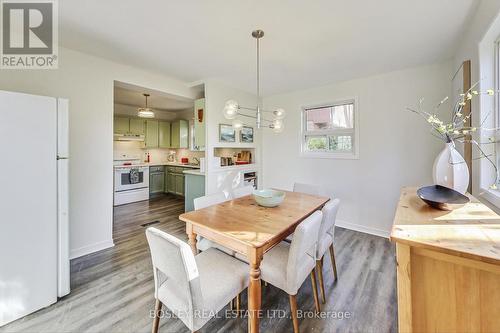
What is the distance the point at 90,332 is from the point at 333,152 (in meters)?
3.76

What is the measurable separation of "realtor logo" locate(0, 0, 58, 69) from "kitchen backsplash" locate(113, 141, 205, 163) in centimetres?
339

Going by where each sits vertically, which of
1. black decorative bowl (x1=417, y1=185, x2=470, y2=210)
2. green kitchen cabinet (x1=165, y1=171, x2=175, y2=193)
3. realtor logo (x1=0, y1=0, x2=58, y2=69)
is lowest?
green kitchen cabinet (x1=165, y1=171, x2=175, y2=193)

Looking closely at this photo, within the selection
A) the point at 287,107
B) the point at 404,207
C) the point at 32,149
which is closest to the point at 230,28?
the point at 32,149

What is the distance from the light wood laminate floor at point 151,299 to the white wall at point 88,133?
33 cm

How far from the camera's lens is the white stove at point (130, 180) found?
190 inches

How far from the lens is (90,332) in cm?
148

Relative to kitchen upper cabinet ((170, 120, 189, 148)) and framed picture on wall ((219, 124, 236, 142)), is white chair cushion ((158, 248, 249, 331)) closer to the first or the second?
Result: framed picture on wall ((219, 124, 236, 142))

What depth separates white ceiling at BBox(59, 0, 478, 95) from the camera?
172cm

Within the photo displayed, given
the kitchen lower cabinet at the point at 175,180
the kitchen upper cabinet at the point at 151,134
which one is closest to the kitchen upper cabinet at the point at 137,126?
the kitchen upper cabinet at the point at 151,134

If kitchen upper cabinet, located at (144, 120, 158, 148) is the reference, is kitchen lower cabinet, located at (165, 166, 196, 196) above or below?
below

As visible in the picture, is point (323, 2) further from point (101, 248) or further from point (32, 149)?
point (101, 248)

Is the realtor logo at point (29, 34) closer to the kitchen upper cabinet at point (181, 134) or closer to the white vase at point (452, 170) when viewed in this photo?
the white vase at point (452, 170)

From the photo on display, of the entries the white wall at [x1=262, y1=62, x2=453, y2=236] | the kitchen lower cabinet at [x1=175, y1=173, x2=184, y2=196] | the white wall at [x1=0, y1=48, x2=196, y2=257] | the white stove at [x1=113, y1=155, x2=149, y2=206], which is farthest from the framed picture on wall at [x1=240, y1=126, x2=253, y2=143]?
the white stove at [x1=113, y1=155, x2=149, y2=206]

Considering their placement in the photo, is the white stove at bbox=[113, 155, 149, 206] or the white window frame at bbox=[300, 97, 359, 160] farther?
the white stove at bbox=[113, 155, 149, 206]
